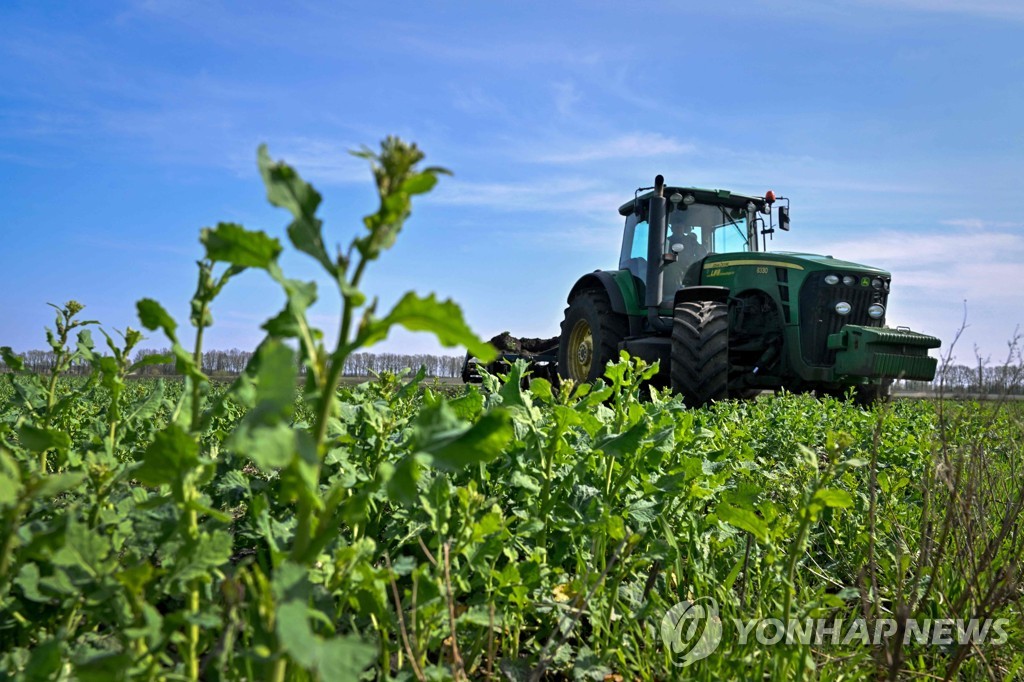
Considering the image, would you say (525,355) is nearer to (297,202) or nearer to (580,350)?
(580,350)

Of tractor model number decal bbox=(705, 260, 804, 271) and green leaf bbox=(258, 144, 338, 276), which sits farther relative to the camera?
tractor model number decal bbox=(705, 260, 804, 271)

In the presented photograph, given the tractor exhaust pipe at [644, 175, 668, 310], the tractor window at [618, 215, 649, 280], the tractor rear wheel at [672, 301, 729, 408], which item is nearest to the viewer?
the tractor rear wheel at [672, 301, 729, 408]

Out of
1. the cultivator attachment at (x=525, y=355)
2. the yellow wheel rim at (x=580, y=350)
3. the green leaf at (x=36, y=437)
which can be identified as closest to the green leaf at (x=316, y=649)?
the green leaf at (x=36, y=437)

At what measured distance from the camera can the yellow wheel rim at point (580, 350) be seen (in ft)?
34.7

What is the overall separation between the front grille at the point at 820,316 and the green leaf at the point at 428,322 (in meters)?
8.32

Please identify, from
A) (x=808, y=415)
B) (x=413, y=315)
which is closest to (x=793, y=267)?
(x=808, y=415)

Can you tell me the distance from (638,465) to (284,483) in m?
1.35

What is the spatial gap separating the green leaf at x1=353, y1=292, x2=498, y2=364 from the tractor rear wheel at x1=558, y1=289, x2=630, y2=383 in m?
8.36

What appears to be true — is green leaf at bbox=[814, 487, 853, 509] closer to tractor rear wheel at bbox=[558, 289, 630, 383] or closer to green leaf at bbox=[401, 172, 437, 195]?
green leaf at bbox=[401, 172, 437, 195]

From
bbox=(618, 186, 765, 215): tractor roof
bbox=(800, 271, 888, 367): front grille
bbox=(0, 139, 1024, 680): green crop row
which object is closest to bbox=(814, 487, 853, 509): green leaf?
bbox=(0, 139, 1024, 680): green crop row

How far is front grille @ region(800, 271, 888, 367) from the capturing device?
846 centimetres

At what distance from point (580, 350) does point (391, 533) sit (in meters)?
9.12

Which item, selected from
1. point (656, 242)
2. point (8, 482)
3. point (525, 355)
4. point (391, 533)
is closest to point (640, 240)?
point (656, 242)

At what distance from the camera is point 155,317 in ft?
3.76
